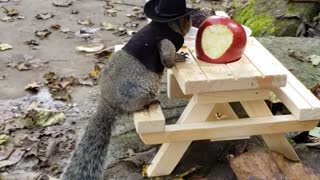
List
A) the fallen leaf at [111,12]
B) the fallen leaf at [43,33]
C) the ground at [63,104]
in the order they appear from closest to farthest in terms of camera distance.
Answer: the ground at [63,104]
the fallen leaf at [43,33]
the fallen leaf at [111,12]

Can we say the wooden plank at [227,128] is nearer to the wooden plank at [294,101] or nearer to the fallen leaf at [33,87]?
the wooden plank at [294,101]

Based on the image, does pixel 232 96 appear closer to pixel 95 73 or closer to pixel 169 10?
pixel 169 10

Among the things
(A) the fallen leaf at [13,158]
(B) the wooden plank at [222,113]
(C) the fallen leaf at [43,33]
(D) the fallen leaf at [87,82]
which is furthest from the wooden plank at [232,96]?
(C) the fallen leaf at [43,33]

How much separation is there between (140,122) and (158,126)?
8 cm

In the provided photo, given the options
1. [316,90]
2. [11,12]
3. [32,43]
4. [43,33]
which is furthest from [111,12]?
[316,90]

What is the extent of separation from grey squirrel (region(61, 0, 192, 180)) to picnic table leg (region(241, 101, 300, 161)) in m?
0.41

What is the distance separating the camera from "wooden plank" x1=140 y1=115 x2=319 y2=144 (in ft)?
7.64

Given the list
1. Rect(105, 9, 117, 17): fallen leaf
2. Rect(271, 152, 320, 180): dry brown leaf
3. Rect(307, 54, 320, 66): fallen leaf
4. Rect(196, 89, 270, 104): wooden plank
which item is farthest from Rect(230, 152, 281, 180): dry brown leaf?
Rect(105, 9, 117, 17): fallen leaf

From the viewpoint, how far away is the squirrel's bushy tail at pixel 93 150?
2283 mm

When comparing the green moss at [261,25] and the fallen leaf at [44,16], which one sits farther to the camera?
the fallen leaf at [44,16]

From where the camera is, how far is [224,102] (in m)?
2.38

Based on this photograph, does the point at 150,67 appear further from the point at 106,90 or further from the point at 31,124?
the point at 31,124

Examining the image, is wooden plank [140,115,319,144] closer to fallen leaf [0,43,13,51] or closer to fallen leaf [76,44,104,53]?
fallen leaf [76,44,104,53]

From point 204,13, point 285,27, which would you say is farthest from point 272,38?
point 204,13
